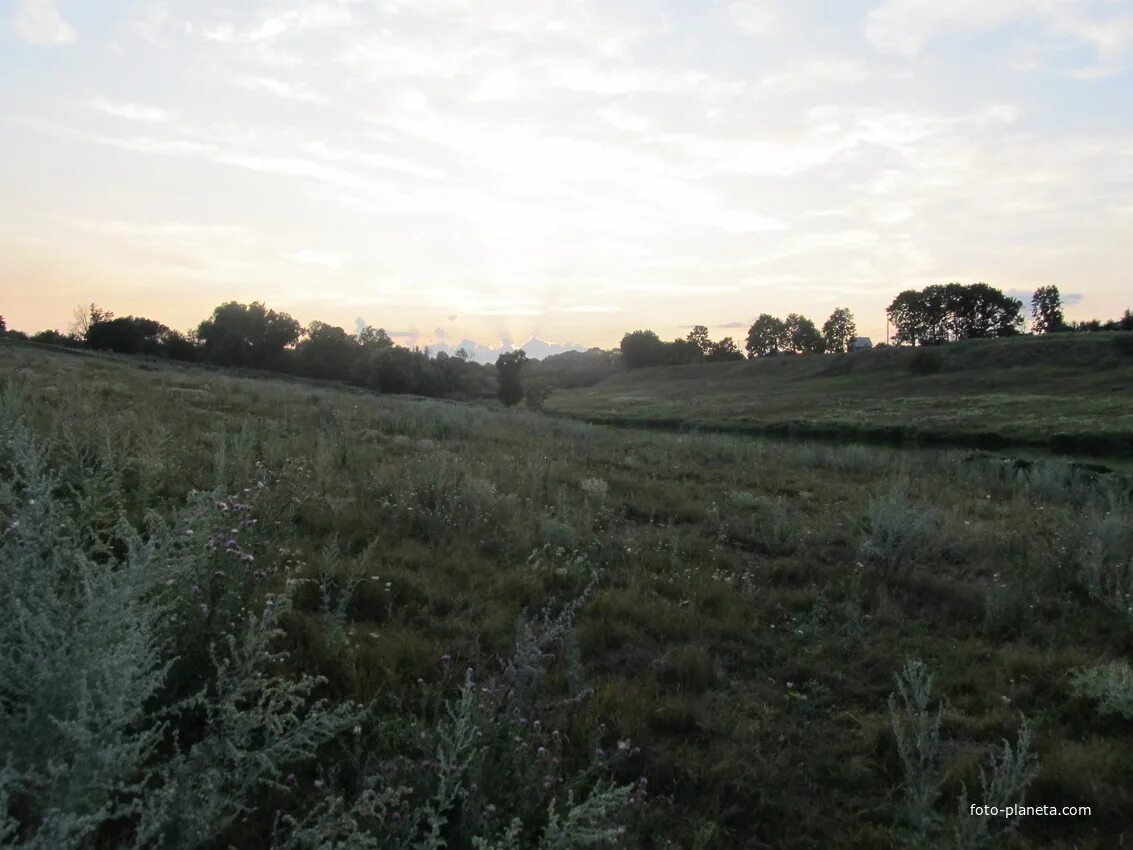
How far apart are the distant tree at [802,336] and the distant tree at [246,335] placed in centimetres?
8364

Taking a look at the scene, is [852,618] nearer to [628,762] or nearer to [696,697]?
[696,697]

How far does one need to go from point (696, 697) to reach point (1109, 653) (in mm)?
3478

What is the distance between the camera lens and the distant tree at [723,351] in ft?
428

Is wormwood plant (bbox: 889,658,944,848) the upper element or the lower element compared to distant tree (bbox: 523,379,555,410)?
lower

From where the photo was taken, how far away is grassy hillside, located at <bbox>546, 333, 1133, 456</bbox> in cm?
3600

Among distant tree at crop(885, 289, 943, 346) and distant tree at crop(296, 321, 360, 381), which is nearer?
distant tree at crop(296, 321, 360, 381)

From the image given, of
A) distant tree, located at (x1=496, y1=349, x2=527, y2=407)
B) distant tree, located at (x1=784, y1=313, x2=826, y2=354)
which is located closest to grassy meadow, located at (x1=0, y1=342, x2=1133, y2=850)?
distant tree, located at (x1=496, y1=349, x2=527, y2=407)

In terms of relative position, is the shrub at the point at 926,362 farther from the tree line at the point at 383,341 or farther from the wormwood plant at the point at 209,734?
the wormwood plant at the point at 209,734

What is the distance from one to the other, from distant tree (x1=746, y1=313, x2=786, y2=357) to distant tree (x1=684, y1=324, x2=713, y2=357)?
1064 centimetres


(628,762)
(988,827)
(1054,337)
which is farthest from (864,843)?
(1054,337)

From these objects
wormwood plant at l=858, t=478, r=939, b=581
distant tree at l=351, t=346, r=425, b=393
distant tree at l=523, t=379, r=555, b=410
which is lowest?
wormwood plant at l=858, t=478, r=939, b=581

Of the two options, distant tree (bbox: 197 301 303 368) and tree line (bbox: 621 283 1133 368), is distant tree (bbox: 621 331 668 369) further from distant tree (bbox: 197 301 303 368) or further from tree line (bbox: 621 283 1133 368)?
distant tree (bbox: 197 301 303 368)

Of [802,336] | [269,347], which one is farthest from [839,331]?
[269,347]

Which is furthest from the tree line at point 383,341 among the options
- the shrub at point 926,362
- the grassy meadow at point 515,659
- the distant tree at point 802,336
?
the grassy meadow at point 515,659
